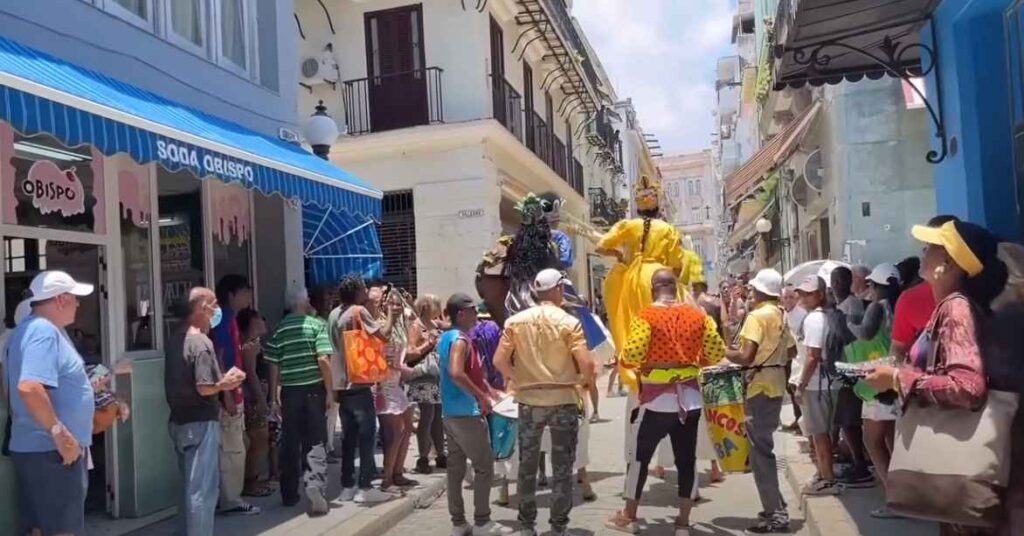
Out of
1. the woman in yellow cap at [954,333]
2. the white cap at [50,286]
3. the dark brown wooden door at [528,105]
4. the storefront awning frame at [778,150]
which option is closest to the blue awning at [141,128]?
the white cap at [50,286]

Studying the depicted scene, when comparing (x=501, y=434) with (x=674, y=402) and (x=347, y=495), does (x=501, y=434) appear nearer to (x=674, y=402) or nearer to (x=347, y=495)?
(x=347, y=495)

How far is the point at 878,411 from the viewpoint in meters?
5.69

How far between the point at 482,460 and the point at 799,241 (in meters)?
15.9

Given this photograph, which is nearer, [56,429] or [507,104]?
[56,429]

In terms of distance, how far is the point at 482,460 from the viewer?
587 cm

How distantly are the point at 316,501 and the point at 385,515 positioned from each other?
0.52m

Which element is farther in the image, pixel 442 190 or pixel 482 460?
pixel 442 190

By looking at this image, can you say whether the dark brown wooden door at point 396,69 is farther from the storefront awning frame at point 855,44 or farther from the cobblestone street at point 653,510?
the cobblestone street at point 653,510

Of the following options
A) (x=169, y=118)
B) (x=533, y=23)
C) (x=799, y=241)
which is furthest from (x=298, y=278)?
(x=799, y=241)

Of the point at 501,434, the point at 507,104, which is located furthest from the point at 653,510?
the point at 507,104

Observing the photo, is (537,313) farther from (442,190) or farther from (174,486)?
(442,190)

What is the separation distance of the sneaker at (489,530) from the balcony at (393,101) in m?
11.2

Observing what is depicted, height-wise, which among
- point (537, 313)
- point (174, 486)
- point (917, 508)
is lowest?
point (174, 486)

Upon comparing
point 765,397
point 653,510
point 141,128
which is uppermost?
point 141,128
